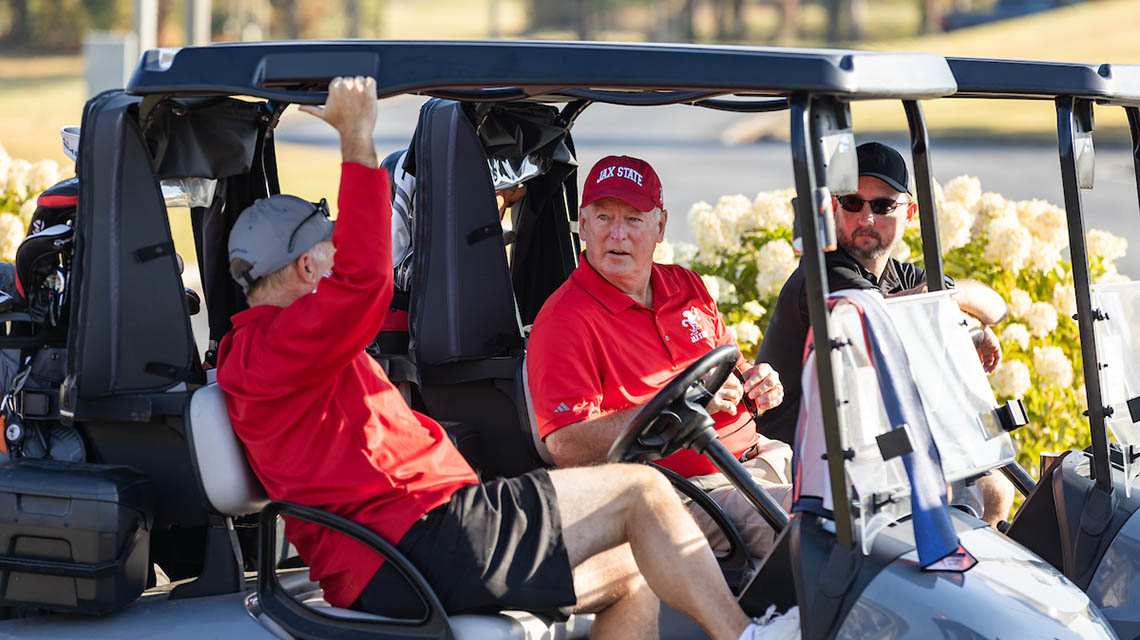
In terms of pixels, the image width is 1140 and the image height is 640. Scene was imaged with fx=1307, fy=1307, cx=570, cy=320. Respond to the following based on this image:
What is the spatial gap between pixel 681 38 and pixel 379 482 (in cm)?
5202

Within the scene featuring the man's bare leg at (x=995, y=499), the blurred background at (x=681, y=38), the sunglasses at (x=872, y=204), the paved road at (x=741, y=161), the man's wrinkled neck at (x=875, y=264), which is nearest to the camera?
the man's bare leg at (x=995, y=499)

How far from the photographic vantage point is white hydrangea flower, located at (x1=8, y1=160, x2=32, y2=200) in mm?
5855

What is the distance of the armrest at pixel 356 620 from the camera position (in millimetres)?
2588

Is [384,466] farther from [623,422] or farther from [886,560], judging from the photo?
[886,560]

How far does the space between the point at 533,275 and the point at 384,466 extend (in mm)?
1739

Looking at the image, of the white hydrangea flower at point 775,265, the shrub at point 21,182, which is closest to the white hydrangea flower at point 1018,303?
the white hydrangea flower at point 775,265

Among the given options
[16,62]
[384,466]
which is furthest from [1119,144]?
[16,62]

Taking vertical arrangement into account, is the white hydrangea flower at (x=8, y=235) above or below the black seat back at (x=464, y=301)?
above

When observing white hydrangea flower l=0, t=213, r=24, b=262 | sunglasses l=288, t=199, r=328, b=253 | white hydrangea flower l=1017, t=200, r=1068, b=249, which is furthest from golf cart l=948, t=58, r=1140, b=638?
white hydrangea flower l=0, t=213, r=24, b=262

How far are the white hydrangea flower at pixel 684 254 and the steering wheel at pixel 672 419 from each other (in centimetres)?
273

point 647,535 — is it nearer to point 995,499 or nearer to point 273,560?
point 273,560

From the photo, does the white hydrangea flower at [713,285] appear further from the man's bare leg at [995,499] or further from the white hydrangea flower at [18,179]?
the white hydrangea flower at [18,179]

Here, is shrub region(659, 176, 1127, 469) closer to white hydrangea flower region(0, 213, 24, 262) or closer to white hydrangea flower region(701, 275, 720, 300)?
white hydrangea flower region(701, 275, 720, 300)

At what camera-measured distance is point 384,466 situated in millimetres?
2713
